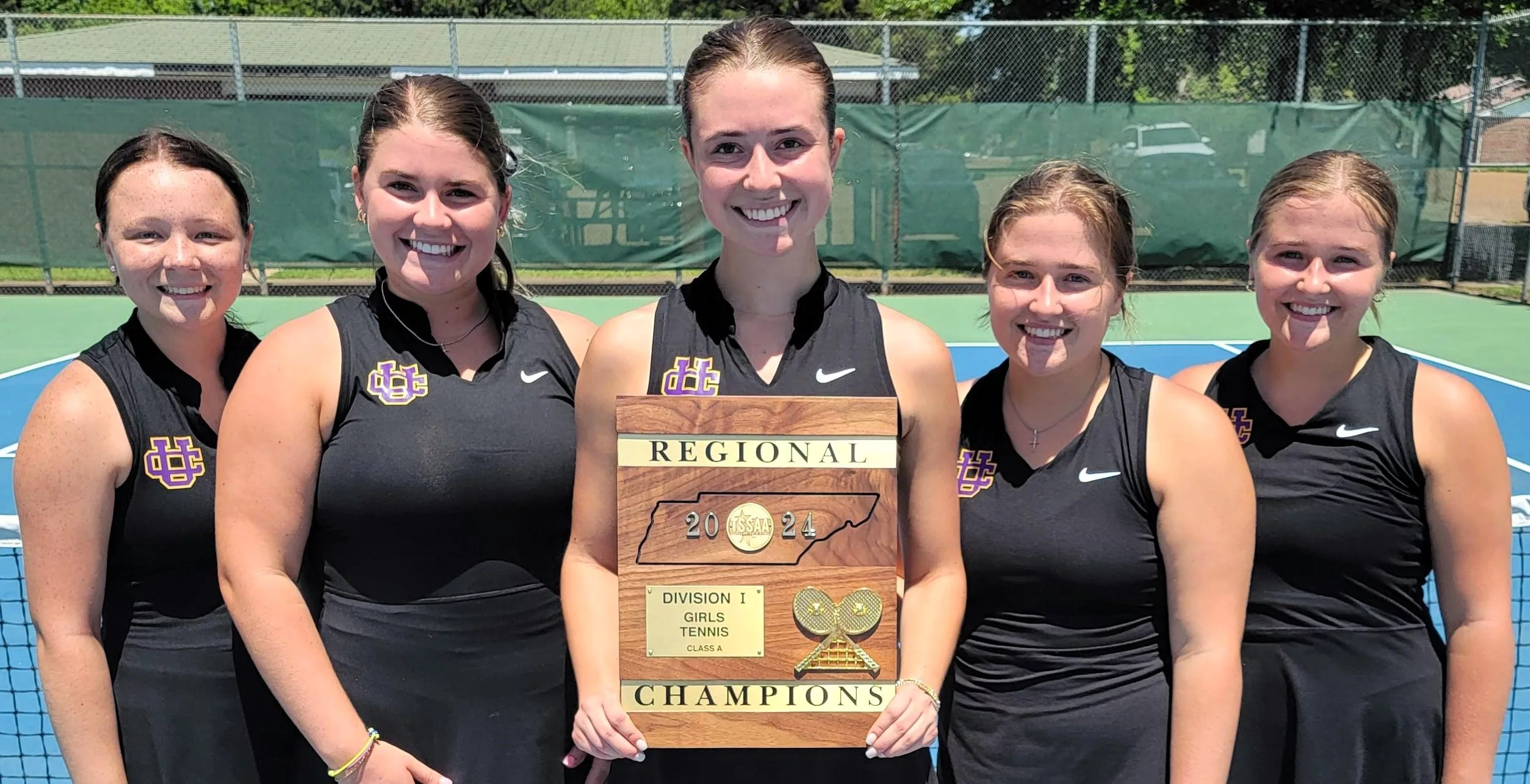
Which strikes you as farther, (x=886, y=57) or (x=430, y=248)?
(x=886, y=57)

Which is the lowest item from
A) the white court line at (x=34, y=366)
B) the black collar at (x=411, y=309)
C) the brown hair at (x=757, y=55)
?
the white court line at (x=34, y=366)

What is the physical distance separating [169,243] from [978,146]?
41.2 feet

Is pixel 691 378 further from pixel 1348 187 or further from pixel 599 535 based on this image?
pixel 1348 187

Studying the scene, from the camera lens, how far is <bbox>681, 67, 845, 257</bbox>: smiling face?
1.84 metres

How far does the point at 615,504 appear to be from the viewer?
1.92 meters

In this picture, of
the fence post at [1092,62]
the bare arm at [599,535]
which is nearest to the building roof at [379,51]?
the fence post at [1092,62]

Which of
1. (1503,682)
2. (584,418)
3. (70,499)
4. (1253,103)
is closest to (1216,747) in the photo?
(1503,682)

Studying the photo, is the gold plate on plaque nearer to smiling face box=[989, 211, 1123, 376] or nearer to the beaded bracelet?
the beaded bracelet

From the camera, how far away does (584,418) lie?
1.93m

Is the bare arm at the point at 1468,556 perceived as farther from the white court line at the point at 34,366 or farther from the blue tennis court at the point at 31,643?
the white court line at the point at 34,366

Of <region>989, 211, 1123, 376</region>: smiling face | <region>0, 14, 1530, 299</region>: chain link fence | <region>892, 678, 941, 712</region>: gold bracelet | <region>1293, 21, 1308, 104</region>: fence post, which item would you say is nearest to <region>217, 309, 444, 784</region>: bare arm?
<region>892, 678, 941, 712</region>: gold bracelet

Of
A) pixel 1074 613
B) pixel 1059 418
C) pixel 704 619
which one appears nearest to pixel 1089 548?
pixel 1074 613

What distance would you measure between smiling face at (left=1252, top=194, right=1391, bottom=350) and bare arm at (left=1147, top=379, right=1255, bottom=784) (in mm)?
387

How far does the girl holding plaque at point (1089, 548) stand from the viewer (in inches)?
77.7
